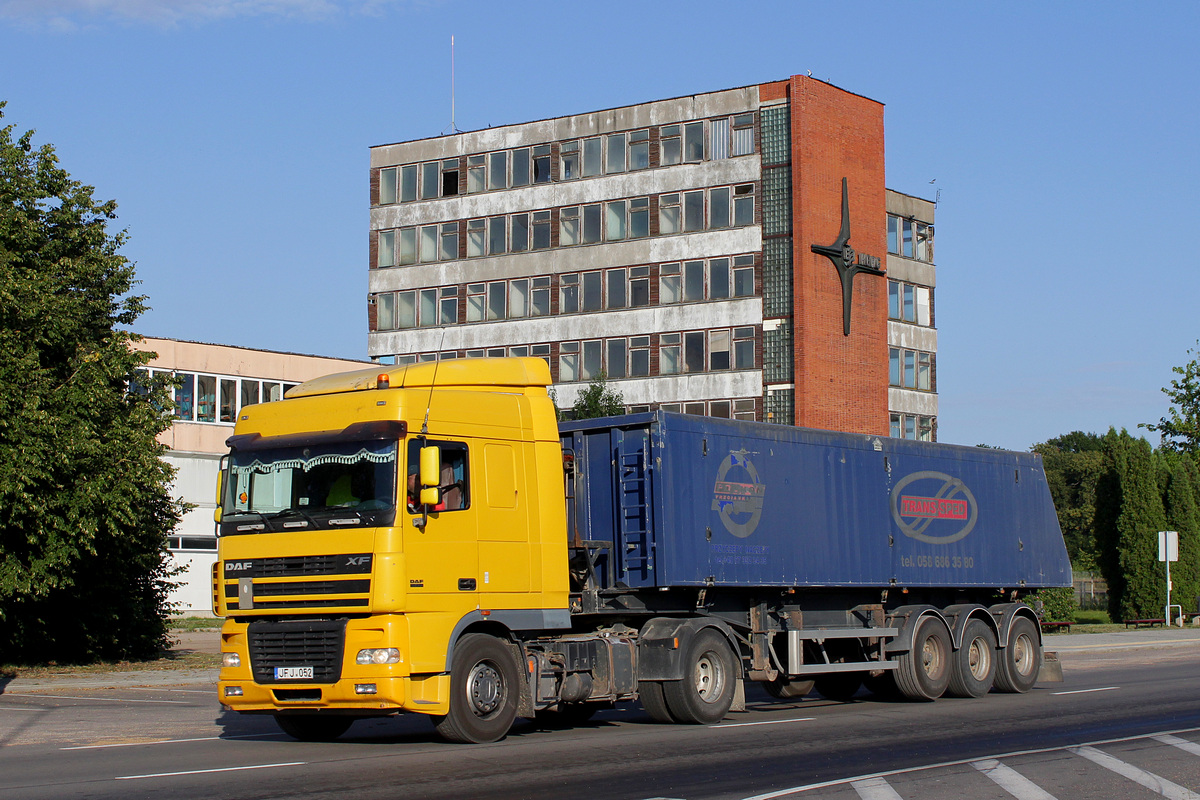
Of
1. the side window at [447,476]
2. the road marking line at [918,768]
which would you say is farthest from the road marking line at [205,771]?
the road marking line at [918,768]

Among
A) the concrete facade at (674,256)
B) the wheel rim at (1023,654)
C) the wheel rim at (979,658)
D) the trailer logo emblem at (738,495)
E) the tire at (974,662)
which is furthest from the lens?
the concrete facade at (674,256)

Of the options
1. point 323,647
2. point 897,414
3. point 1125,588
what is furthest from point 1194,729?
point 897,414

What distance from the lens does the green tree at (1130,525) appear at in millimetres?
48188

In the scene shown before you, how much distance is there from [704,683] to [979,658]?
5.88 metres

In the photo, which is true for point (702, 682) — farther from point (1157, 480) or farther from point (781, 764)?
point (1157, 480)

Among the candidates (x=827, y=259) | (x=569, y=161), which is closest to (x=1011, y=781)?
(x=827, y=259)

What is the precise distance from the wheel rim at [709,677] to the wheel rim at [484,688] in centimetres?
294

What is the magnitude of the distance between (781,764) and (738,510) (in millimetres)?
4989

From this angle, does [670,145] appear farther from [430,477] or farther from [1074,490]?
[1074,490]

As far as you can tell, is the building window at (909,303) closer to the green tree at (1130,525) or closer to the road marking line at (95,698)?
the green tree at (1130,525)

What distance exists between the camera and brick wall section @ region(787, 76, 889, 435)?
49875 millimetres

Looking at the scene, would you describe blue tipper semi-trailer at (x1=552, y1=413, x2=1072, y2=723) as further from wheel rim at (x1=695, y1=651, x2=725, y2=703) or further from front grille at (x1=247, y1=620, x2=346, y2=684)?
front grille at (x1=247, y1=620, x2=346, y2=684)

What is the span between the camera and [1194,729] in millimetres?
14742

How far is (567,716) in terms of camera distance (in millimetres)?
17172
